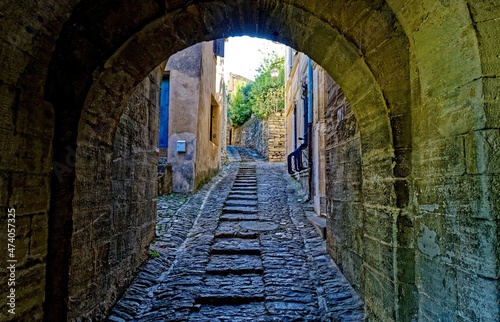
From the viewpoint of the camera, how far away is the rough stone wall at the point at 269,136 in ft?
51.9

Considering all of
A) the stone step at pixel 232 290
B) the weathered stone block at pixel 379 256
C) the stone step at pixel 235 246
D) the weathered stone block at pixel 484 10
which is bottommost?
the stone step at pixel 232 290

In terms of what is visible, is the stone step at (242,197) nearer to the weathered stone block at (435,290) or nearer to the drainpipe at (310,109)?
the drainpipe at (310,109)

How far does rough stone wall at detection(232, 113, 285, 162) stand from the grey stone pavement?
9.76m

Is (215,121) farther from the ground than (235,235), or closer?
farther from the ground

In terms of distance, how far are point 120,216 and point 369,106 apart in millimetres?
2331

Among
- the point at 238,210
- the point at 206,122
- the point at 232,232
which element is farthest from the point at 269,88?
the point at 232,232

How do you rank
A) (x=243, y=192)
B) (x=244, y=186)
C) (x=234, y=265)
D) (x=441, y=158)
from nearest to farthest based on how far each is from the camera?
(x=441, y=158) → (x=234, y=265) → (x=243, y=192) → (x=244, y=186)

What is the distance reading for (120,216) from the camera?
2734 millimetres

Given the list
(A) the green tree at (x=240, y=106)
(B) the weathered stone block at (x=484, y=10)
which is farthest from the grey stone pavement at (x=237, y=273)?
(A) the green tree at (x=240, y=106)

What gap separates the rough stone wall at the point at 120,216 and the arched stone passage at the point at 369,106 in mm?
160

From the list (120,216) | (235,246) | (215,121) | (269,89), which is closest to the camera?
(120,216)

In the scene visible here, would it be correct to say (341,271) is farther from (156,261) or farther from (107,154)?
(107,154)

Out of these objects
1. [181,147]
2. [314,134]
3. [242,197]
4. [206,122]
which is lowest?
[242,197]

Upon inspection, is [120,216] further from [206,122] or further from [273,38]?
[206,122]
